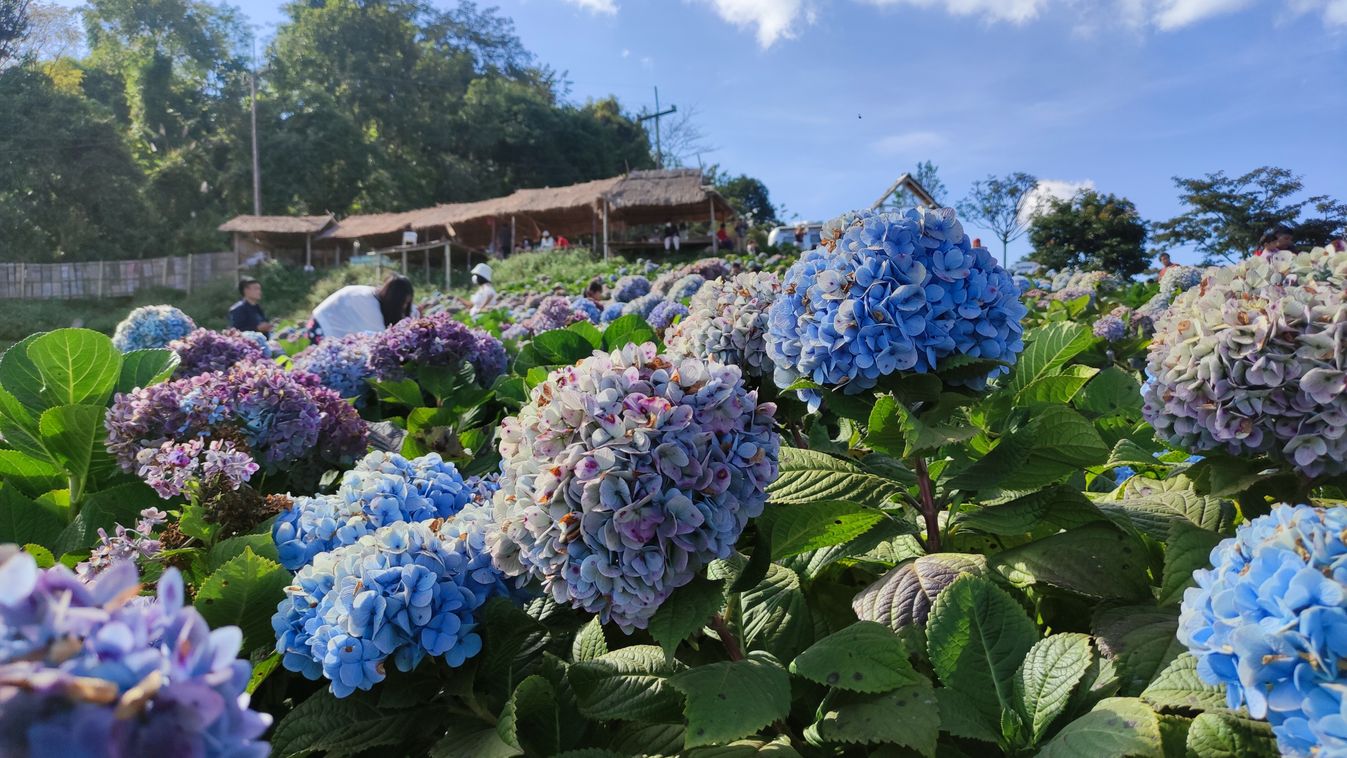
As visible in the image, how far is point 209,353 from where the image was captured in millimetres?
3258

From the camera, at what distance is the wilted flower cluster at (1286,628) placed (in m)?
0.71

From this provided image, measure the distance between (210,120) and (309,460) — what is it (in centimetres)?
5291

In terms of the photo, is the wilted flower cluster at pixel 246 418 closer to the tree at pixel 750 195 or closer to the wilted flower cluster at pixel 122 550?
the wilted flower cluster at pixel 122 550

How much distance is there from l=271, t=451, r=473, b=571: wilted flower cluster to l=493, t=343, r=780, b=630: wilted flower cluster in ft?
1.26

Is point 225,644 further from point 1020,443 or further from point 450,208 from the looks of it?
point 450,208

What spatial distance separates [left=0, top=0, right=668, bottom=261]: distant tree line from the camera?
38219 millimetres

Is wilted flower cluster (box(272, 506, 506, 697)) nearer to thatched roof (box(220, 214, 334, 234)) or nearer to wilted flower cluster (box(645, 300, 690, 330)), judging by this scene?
wilted flower cluster (box(645, 300, 690, 330))

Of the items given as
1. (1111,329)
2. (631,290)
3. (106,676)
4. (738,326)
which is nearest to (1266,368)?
(738,326)

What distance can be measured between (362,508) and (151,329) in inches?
165

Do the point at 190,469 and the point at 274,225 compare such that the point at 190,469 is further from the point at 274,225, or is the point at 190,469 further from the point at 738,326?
the point at 274,225

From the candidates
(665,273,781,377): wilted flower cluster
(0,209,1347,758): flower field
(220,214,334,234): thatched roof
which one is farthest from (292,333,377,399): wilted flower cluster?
(220,214,334,234): thatched roof

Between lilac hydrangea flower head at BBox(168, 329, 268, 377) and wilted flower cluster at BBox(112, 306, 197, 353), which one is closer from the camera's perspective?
lilac hydrangea flower head at BBox(168, 329, 268, 377)

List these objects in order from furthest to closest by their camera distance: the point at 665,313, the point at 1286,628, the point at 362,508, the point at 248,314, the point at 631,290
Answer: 1. the point at 248,314
2. the point at 631,290
3. the point at 665,313
4. the point at 362,508
5. the point at 1286,628

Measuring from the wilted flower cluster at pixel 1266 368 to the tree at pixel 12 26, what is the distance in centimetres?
4955
